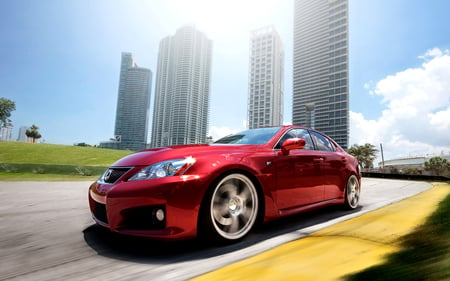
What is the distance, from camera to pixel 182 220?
2.18m

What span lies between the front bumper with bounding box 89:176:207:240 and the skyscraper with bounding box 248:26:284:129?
150602 mm

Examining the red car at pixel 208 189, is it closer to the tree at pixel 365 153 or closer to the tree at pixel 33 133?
the tree at pixel 365 153

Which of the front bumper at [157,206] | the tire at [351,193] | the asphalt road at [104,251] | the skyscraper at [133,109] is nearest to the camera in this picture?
the asphalt road at [104,251]

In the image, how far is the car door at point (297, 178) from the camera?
294 centimetres

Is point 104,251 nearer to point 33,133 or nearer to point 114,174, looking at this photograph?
point 114,174

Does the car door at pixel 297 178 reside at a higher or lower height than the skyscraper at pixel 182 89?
lower

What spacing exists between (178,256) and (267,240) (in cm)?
90

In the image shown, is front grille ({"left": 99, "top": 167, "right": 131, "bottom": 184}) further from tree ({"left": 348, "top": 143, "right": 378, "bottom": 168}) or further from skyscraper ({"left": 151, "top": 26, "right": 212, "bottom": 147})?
skyscraper ({"left": 151, "top": 26, "right": 212, "bottom": 147})

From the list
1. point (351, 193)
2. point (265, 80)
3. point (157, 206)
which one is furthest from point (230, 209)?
point (265, 80)

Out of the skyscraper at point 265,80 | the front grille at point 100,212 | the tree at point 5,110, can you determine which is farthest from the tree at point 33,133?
the front grille at point 100,212

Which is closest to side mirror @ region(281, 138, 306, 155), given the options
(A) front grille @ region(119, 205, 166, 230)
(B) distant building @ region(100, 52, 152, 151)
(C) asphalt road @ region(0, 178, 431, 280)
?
(C) asphalt road @ region(0, 178, 431, 280)

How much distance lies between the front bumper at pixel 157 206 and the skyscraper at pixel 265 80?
5929 inches

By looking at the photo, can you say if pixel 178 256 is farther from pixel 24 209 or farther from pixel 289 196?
pixel 24 209

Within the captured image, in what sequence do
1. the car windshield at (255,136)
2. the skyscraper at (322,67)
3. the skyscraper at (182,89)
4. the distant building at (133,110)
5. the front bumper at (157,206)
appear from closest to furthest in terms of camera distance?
the front bumper at (157,206) < the car windshield at (255,136) < the skyscraper at (322,67) < the skyscraper at (182,89) < the distant building at (133,110)
